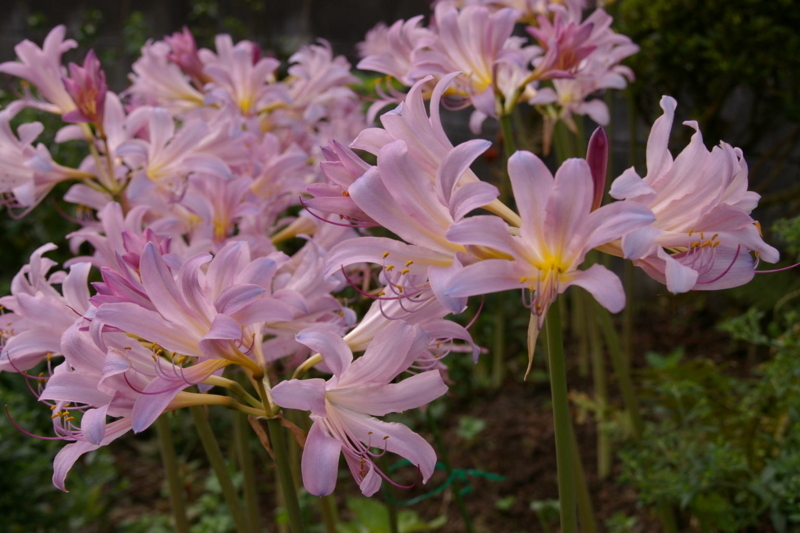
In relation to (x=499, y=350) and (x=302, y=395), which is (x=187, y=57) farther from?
(x=499, y=350)

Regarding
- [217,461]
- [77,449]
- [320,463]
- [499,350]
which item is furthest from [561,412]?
[499,350]

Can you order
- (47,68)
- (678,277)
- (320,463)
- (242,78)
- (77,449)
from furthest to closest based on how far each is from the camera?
(242,78), (47,68), (77,449), (320,463), (678,277)

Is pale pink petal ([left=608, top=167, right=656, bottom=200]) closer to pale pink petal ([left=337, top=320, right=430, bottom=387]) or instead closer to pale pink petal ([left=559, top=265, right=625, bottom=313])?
pale pink petal ([left=559, top=265, right=625, bottom=313])

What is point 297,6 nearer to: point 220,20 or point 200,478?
point 220,20

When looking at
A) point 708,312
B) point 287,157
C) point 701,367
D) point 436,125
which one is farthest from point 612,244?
point 708,312

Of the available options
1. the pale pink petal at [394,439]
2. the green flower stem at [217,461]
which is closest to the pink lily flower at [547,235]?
the pale pink petal at [394,439]

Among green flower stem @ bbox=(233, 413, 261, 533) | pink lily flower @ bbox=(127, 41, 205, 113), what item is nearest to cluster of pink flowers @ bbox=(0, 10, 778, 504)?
green flower stem @ bbox=(233, 413, 261, 533)

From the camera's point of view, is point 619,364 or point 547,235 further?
point 619,364
